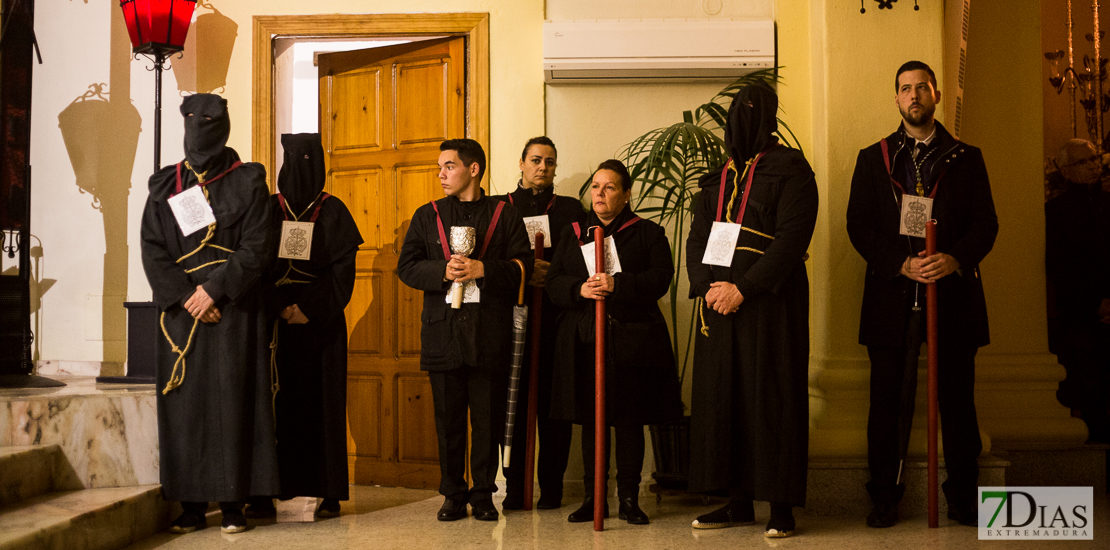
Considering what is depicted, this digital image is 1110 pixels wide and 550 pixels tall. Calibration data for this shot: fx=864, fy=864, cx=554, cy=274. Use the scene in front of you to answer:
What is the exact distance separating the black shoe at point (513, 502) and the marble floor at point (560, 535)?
0.07 meters

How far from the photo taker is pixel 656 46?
4.38m

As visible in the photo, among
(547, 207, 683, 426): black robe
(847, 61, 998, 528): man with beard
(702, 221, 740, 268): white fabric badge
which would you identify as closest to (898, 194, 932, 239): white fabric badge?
(847, 61, 998, 528): man with beard

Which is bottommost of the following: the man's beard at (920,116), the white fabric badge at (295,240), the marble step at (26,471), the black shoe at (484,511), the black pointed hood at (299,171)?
the black shoe at (484,511)

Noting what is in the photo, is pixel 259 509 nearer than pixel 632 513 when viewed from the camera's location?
No

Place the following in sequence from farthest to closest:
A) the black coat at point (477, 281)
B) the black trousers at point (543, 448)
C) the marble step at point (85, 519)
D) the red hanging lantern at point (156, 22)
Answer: the red hanging lantern at point (156, 22), the black trousers at point (543, 448), the black coat at point (477, 281), the marble step at point (85, 519)

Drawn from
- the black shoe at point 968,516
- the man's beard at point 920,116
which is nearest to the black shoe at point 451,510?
the black shoe at point 968,516

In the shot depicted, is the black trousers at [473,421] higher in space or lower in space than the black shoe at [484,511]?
higher

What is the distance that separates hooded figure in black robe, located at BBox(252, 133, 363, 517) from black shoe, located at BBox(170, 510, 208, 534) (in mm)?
349

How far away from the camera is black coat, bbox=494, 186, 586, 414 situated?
152 inches

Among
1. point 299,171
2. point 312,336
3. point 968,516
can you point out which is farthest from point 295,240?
point 968,516

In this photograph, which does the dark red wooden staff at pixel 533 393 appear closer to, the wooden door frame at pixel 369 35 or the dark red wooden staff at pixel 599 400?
the dark red wooden staff at pixel 599 400

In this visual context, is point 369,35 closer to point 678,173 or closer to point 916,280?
point 678,173

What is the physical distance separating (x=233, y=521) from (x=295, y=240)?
1144mm

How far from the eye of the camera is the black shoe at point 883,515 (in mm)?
3373
